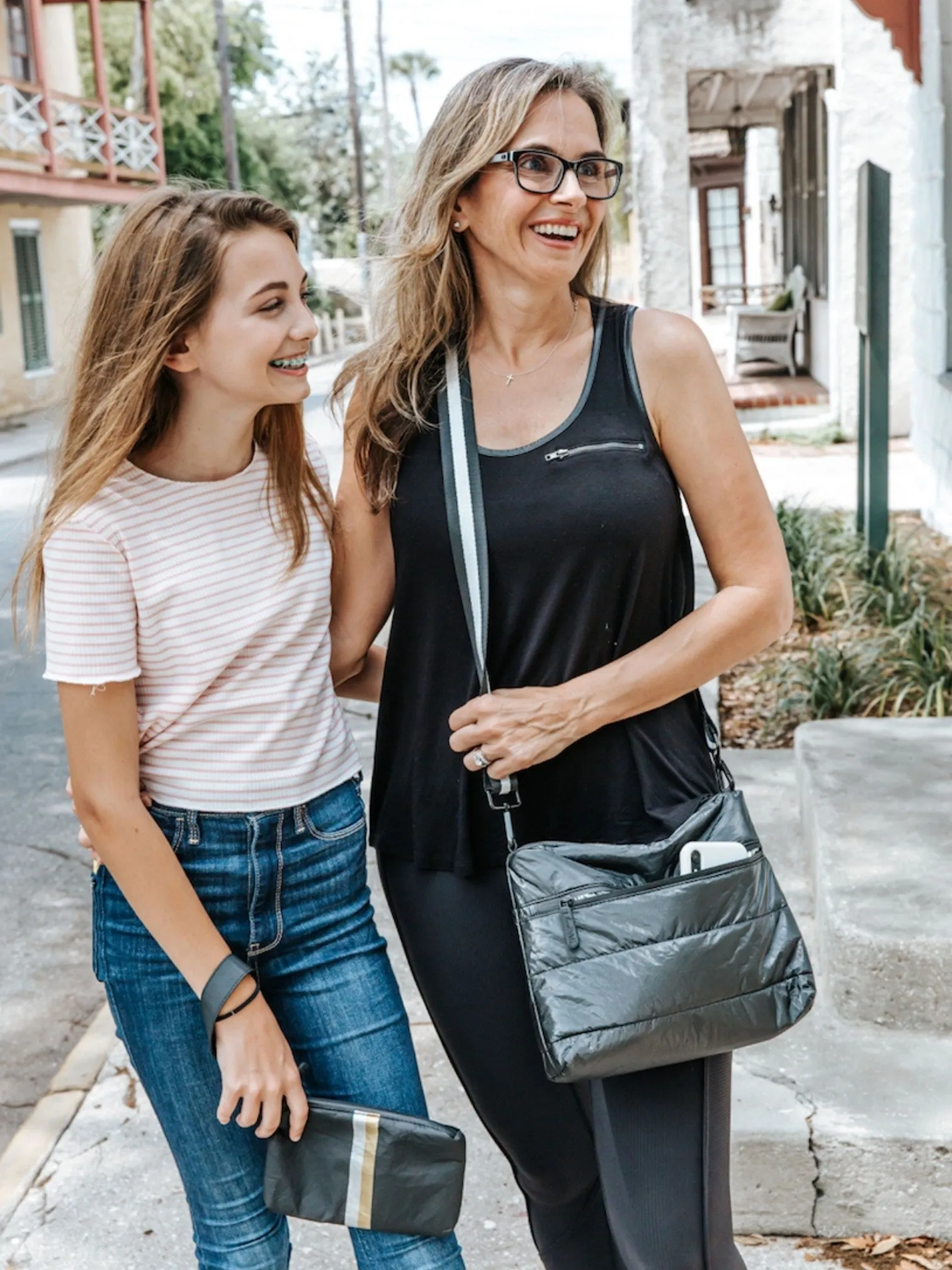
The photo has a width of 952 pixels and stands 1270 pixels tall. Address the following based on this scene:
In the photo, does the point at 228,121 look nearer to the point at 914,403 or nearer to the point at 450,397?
the point at 914,403

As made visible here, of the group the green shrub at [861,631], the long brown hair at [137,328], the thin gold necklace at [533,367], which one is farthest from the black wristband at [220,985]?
the green shrub at [861,631]

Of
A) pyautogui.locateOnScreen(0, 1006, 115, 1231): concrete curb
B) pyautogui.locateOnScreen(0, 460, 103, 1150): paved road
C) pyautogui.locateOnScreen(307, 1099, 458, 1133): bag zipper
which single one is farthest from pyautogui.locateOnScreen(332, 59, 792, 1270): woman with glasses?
pyautogui.locateOnScreen(0, 1006, 115, 1231): concrete curb

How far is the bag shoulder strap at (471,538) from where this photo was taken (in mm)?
2076

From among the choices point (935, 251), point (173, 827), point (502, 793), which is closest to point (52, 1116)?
point (173, 827)

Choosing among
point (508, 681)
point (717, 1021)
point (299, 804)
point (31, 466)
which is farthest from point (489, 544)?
point (31, 466)

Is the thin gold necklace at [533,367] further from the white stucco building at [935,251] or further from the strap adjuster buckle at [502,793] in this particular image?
the white stucco building at [935,251]

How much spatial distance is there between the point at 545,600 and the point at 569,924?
1.45 ft

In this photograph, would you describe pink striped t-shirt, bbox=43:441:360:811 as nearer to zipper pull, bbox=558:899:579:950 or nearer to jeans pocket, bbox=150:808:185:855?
jeans pocket, bbox=150:808:185:855

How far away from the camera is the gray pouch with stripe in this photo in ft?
6.67

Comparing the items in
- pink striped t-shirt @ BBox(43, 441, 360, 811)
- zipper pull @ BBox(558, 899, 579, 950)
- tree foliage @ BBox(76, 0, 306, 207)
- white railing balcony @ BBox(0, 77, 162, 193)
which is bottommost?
zipper pull @ BBox(558, 899, 579, 950)

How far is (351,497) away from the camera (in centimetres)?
228

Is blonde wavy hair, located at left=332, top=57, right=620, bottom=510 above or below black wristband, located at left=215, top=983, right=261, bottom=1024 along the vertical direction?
above

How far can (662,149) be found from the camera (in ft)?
46.7

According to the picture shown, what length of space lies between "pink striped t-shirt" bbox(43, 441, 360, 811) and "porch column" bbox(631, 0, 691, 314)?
12.4 metres
